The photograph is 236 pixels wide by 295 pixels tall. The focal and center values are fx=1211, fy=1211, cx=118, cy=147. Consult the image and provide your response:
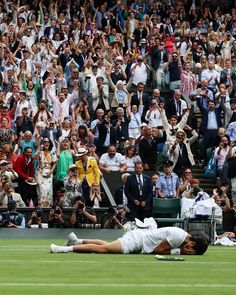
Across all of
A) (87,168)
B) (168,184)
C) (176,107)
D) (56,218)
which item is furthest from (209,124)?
(56,218)

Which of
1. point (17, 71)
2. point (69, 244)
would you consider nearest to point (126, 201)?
point (17, 71)

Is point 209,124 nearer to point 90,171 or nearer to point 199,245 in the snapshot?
point 90,171

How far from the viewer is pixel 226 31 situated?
41812 mm

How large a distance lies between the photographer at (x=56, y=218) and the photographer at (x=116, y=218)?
3.26 ft

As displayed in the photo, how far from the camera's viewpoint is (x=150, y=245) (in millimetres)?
19609

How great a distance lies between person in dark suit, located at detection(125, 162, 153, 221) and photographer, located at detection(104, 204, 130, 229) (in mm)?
686

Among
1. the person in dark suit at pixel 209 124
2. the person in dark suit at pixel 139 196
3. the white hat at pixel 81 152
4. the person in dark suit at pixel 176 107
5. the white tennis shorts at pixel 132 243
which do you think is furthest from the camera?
the person in dark suit at pixel 176 107

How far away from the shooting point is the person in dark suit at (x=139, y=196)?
28.5 m

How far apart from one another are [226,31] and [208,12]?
2.38m

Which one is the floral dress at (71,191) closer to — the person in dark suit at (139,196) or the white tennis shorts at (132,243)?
the person in dark suit at (139,196)

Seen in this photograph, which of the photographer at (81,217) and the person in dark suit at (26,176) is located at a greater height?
the person in dark suit at (26,176)

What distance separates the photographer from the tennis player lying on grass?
760 inches

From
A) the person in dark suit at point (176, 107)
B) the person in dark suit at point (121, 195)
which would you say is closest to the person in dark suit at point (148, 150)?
the person in dark suit at point (176, 107)

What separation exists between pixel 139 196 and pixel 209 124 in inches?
217
